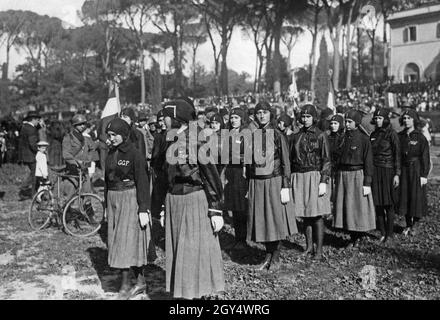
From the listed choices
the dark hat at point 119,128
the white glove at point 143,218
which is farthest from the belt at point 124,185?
the dark hat at point 119,128

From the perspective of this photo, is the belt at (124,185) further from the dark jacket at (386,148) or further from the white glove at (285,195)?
the dark jacket at (386,148)

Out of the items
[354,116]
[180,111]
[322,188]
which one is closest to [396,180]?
[354,116]

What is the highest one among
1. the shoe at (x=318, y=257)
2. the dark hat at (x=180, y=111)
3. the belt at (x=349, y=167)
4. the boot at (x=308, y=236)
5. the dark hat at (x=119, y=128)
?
the dark hat at (x=180, y=111)

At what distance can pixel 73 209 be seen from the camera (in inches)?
303

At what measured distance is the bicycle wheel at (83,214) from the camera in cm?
749

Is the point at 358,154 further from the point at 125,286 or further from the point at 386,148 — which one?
the point at 125,286

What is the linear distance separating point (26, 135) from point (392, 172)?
7.75m

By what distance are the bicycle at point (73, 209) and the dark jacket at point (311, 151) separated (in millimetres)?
3071

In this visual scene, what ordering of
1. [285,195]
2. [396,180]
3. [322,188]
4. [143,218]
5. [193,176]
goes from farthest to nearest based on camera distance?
[396,180]
[322,188]
[285,195]
[143,218]
[193,176]

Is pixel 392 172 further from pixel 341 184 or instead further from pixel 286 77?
pixel 286 77

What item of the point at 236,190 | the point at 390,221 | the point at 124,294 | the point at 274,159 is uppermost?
the point at 274,159

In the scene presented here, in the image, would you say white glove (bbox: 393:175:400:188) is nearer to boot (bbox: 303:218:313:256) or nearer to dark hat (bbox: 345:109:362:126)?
dark hat (bbox: 345:109:362:126)

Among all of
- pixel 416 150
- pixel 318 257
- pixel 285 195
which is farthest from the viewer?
pixel 416 150

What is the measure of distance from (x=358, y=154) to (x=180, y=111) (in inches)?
111
